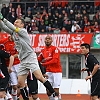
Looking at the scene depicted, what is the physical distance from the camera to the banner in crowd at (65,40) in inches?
979

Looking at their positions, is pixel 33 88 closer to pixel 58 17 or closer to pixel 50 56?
pixel 50 56

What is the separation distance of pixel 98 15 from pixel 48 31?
3.07 m

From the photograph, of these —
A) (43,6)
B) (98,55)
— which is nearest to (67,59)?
(98,55)

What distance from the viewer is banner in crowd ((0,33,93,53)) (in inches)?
979

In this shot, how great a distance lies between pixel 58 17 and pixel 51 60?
12.8m

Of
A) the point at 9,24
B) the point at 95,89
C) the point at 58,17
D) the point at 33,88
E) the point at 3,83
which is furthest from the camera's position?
the point at 58,17

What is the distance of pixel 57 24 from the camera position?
2648 centimetres

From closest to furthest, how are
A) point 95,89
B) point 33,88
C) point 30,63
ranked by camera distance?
point 30,63 < point 95,89 < point 33,88

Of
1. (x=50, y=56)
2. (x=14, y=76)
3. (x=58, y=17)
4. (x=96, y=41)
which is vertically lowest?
(x=96, y=41)

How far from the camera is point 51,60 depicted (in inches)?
558

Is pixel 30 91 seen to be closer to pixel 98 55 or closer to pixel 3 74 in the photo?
pixel 3 74

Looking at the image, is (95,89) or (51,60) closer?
(95,89)

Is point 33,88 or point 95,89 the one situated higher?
point 95,89

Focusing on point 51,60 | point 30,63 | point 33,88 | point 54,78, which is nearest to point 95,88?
point 33,88
